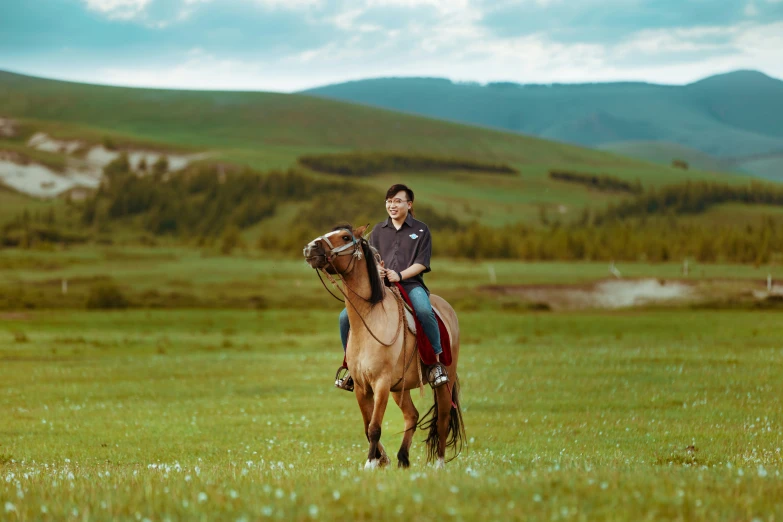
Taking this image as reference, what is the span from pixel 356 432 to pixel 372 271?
27.8 feet

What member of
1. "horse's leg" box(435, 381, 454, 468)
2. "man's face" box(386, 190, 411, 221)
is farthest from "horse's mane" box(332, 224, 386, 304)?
"horse's leg" box(435, 381, 454, 468)

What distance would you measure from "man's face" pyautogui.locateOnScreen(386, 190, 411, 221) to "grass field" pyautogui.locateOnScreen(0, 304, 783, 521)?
11.8 ft

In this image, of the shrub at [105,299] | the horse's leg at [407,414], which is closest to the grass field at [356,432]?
the horse's leg at [407,414]

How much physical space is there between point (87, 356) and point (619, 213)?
565ft

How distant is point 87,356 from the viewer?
40.1m

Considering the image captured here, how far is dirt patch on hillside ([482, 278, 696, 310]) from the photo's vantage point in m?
80.4

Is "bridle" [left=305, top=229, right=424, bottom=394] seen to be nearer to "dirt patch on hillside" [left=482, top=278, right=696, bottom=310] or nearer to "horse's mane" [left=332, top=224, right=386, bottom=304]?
"horse's mane" [left=332, top=224, right=386, bottom=304]

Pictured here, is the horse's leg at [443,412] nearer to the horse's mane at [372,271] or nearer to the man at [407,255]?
the man at [407,255]

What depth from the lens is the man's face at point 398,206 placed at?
42.7ft

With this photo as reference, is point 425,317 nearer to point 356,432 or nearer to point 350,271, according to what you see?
point 350,271

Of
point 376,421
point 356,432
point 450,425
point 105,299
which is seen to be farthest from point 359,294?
point 105,299

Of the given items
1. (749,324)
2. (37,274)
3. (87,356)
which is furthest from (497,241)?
(87,356)

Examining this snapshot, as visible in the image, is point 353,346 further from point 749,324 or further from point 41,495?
point 749,324

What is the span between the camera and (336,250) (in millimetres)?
11977
